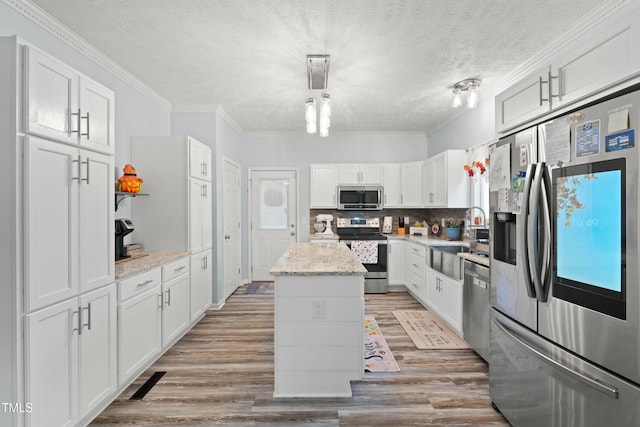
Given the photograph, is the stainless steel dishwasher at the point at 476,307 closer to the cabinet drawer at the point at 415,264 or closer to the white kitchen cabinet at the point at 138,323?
the cabinet drawer at the point at 415,264

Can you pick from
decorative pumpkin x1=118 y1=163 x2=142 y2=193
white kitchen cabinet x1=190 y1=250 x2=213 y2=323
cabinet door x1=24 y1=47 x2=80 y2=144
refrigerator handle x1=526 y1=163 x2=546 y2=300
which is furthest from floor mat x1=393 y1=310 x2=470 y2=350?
cabinet door x1=24 y1=47 x2=80 y2=144

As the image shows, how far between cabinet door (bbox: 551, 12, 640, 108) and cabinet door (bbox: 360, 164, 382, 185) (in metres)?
3.73

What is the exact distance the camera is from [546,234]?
152 centimetres

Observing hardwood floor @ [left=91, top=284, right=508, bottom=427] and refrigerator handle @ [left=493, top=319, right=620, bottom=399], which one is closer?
refrigerator handle @ [left=493, top=319, right=620, bottom=399]

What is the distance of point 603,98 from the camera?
1.30 m

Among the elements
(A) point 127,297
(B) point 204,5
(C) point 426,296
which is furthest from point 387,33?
(C) point 426,296

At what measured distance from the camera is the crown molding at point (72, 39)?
2.06 meters

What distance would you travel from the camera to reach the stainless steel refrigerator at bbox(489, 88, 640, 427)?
3.94 feet

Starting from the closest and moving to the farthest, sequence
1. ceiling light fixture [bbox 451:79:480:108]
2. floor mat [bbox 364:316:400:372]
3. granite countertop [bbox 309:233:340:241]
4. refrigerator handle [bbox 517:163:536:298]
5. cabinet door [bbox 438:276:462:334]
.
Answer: refrigerator handle [bbox 517:163:536:298] < floor mat [bbox 364:316:400:372] < cabinet door [bbox 438:276:462:334] < ceiling light fixture [bbox 451:79:480:108] < granite countertop [bbox 309:233:340:241]

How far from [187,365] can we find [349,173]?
369 centimetres

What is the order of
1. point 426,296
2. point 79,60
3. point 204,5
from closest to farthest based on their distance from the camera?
point 204,5 < point 79,60 < point 426,296

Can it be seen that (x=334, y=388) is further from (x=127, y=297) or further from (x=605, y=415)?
(x=127, y=297)

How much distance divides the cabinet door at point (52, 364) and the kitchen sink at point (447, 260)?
307 cm

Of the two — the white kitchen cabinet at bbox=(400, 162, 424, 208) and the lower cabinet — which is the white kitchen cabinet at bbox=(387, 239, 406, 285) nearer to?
the white kitchen cabinet at bbox=(400, 162, 424, 208)
